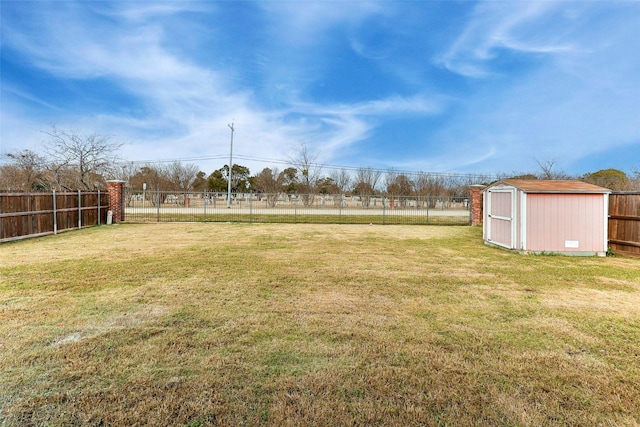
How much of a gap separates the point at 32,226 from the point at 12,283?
21.3ft

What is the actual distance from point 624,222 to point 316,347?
892cm

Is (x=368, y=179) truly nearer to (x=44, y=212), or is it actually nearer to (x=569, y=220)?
(x=569, y=220)

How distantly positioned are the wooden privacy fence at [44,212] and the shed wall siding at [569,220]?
13.8 m

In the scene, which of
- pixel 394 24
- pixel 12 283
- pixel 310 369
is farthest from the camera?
pixel 394 24

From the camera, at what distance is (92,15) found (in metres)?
8.68

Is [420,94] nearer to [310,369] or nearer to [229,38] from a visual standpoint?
[229,38]

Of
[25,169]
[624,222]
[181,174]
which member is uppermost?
[181,174]

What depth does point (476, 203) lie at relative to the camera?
14969mm

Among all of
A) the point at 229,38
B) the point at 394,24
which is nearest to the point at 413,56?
the point at 394,24

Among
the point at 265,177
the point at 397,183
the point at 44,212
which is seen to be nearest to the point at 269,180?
the point at 265,177

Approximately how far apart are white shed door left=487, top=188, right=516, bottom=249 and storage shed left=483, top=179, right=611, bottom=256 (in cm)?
15

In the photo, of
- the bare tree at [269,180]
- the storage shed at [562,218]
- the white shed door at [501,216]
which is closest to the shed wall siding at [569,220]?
the storage shed at [562,218]

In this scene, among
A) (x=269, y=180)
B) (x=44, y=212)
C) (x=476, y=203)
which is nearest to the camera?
(x=44, y=212)

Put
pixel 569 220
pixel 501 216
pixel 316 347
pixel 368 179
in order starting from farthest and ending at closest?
pixel 368 179, pixel 501 216, pixel 569 220, pixel 316 347
